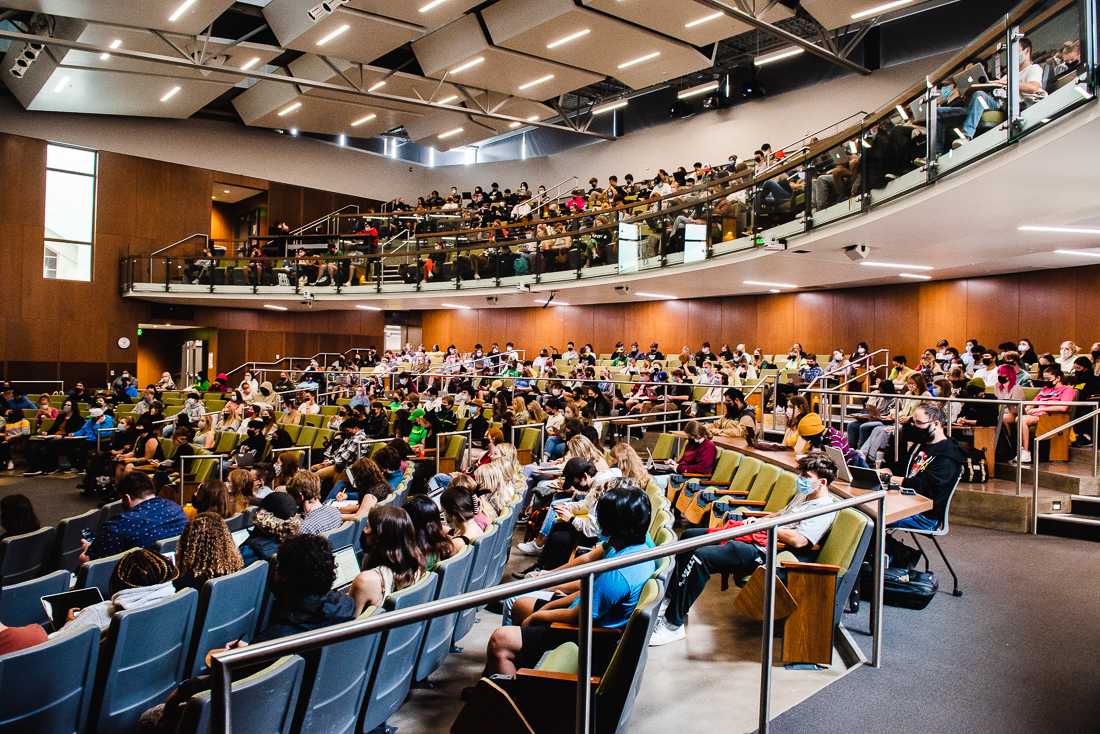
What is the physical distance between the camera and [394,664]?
296 cm

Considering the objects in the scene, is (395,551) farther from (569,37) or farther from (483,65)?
(483,65)

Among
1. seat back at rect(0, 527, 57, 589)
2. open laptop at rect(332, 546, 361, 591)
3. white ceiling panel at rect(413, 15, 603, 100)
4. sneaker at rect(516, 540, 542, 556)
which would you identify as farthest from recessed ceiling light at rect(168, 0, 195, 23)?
open laptop at rect(332, 546, 361, 591)

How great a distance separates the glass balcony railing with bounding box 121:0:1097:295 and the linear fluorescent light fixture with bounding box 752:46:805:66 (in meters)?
2.28

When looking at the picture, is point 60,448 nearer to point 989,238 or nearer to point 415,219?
point 415,219

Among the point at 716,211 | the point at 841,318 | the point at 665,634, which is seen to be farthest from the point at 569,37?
the point at 665,634

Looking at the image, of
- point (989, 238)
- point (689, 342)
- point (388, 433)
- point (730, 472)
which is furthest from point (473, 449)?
point (689, 342)

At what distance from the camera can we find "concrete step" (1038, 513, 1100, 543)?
6000 millimetres

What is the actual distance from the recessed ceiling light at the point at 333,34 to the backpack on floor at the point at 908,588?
15.2 m

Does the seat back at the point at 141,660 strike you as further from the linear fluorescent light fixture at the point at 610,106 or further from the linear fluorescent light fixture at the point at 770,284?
the linear fluorescent light fixture at the point at 610,106

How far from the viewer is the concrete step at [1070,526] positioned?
6000 millimetres

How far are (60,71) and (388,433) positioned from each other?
14.2 meters

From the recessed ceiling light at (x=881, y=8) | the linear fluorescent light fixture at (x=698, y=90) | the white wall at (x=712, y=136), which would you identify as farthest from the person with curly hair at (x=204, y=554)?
the linear fluorescent light fixture at (x=698, y=90)

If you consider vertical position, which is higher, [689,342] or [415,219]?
[415,219]

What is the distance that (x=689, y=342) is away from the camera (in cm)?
1947
